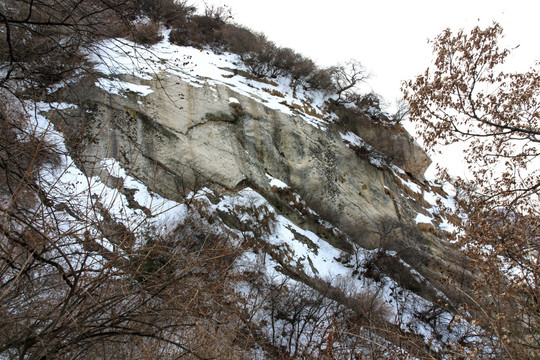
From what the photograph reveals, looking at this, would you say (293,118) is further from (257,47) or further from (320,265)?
(320,265)

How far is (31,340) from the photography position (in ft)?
5.70

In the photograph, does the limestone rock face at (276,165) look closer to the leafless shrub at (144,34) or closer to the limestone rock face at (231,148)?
the limestone rock face at (231,148)

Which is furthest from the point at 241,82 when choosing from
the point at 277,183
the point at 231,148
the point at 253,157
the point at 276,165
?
the point at 277,183

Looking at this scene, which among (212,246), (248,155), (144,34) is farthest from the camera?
(248,155)

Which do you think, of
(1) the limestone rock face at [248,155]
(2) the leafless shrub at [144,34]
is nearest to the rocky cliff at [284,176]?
(1) the limestone rock face at [248,155]

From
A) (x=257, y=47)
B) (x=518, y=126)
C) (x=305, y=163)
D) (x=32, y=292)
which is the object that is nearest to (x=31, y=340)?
(x=32, y=292)

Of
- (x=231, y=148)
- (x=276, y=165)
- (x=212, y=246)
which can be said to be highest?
(x=276, y=165)

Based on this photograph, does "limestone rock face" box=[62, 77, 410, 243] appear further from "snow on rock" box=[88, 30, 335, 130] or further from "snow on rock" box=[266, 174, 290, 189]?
"snow on rock" box=[88, 30, 335, 130]

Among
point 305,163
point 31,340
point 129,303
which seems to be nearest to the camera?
point 31,340

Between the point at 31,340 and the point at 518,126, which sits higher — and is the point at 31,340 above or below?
Answer: below

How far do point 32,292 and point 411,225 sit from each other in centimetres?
1868

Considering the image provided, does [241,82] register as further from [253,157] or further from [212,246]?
[212,246]

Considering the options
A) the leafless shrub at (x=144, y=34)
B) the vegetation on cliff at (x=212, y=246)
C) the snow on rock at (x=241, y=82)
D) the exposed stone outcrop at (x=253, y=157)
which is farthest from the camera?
the snow on rock at (x=241, y=82)

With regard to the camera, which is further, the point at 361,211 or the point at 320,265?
the point at 361,211
